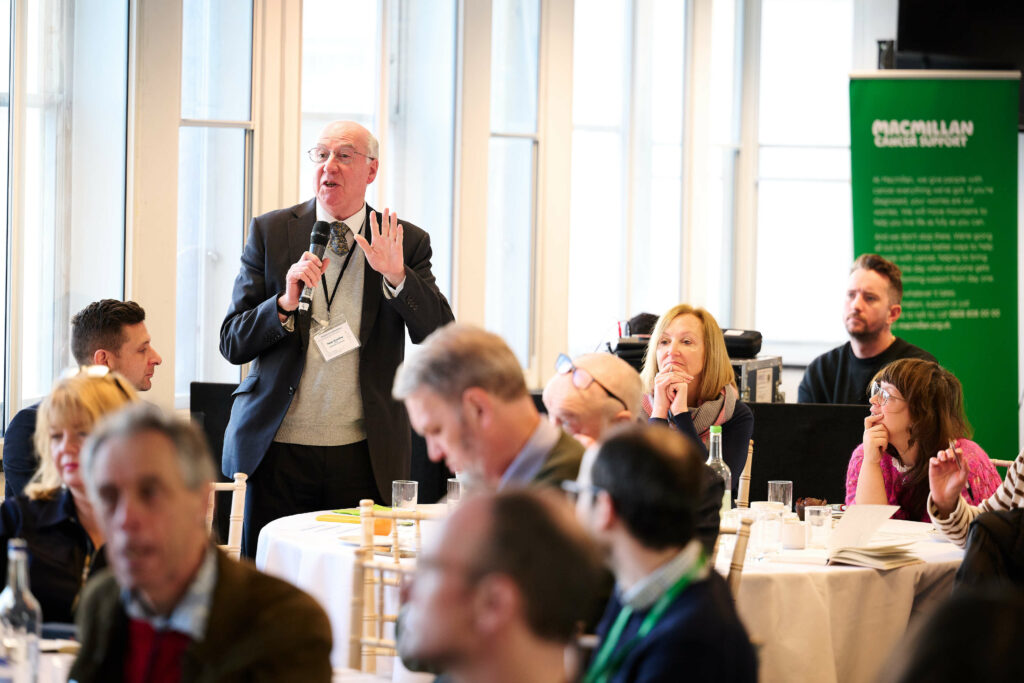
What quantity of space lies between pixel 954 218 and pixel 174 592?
6360 millimetres

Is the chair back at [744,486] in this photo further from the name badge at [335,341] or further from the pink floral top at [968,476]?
the name badge at [335,341]

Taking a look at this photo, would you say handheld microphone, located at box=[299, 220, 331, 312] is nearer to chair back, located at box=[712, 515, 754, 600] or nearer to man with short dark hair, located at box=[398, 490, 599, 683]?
chair back, located at box=[712, 515, 754, 600]

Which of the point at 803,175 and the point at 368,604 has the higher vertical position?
the point at 803,175

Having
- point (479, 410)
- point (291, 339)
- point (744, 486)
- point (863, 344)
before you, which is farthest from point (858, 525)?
point (863, 344)

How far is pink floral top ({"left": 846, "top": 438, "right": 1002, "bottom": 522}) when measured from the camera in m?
3.94

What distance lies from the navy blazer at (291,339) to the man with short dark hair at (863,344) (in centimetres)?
241

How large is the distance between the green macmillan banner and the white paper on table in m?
3.96

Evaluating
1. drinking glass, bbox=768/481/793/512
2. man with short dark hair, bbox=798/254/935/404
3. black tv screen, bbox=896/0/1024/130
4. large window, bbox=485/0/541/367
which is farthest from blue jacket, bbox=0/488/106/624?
black tv screen, bbox=896/0/1024/130

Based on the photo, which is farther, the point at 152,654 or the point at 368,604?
the point at 368,604

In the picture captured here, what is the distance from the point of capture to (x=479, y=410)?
229cm

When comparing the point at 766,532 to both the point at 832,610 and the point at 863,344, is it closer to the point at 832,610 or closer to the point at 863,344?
the point at 832,610

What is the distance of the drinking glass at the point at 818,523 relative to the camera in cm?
379

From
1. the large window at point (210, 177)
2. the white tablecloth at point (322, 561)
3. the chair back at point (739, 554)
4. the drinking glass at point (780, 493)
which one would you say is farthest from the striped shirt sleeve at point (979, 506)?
the large window at point (210, 177)

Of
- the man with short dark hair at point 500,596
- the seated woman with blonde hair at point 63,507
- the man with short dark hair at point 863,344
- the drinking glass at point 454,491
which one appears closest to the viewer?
Result: the man with short dark hair at point 500,596
